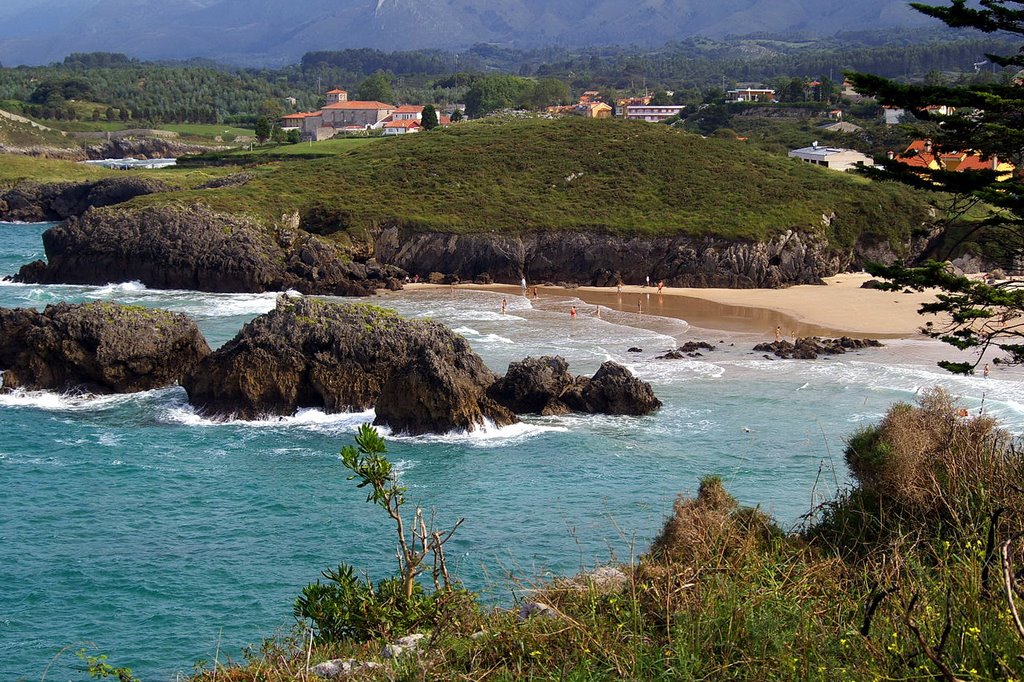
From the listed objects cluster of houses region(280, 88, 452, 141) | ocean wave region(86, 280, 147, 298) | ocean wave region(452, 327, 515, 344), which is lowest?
ocean wave region(452, 327, 515, 344)

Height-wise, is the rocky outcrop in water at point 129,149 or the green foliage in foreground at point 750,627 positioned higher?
the rocky outcrop in water at point 129,149

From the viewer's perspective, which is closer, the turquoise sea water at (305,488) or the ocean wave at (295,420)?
the turquoise sea water at (305,488)

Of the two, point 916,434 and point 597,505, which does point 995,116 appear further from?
point 597,505

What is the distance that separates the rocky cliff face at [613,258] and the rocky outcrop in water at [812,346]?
1688 cm

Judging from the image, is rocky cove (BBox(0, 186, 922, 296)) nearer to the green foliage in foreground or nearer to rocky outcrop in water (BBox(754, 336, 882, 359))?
rocky outcrop in water (BBox(754, 336, 882, 359))

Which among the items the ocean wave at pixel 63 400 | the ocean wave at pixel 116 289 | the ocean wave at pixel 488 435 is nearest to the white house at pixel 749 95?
the ocean wave at pixel 116 289

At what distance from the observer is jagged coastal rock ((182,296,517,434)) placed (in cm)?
3397

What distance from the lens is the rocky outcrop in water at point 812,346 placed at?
43438 millimetres

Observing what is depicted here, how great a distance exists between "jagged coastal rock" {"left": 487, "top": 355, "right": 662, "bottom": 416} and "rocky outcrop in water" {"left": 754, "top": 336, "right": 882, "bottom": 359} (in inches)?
419

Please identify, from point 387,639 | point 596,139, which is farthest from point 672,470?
point 596,139

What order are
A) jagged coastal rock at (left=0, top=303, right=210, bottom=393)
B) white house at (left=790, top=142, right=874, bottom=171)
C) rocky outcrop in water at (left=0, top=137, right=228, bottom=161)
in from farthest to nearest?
rocky outcrop in water at (left=0, top=137, right=228, bottom=161) → white house at (left=790, top=142, right=874, bottom=171) → jagged coastal rock at (left=0, top=303, right=210, bottom=393)

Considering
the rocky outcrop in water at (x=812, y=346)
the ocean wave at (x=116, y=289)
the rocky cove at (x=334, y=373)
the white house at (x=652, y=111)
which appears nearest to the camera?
the rocky cove at (x=334, y=373)

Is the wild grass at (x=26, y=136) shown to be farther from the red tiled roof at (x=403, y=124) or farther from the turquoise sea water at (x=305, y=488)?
the turquoise sea water at (x=305, y=488)

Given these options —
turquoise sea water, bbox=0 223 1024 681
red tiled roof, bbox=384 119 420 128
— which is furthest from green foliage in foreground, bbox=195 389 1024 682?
red tiled roof, bbox=384 119 420 128
